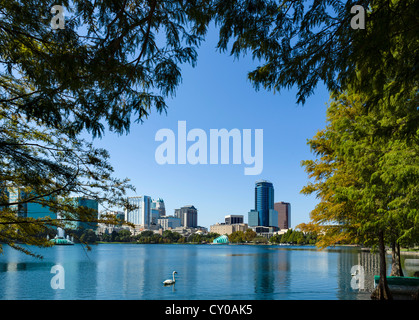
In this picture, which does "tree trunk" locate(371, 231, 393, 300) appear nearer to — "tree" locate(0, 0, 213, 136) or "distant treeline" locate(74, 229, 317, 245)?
"tree" locate(0, 0, 213, 136)

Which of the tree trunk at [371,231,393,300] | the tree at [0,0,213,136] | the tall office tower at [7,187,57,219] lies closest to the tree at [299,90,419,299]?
the tree trunk at [371,231,393,300]

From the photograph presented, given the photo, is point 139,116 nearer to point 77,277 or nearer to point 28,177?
point 28,177

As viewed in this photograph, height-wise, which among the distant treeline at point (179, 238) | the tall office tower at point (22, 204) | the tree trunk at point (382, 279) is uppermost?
the tall office tower at point (22, 204)

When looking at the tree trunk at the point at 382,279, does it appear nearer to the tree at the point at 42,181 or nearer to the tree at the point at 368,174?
the tree at the point at 368,174

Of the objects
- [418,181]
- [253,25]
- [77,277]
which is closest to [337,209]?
[418,181]

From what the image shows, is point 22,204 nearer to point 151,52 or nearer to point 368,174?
point 151,52

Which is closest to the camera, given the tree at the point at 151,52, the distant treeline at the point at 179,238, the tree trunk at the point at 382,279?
the tree at the point at 151,52

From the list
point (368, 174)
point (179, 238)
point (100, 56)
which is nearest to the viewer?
point (100, 56)

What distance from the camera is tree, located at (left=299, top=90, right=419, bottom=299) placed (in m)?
7.96

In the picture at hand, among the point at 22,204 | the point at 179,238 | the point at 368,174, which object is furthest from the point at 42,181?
the point at 179,238

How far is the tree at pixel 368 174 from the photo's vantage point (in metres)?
7.96

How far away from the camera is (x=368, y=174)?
10.9m

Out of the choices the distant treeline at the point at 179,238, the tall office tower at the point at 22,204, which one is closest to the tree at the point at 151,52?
the tall office tower at the point at 22,204
